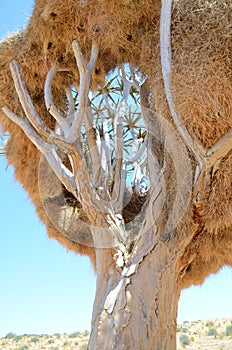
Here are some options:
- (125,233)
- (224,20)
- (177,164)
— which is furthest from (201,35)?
(125,233)

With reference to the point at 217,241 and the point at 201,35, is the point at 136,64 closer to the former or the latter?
the point at 201,35

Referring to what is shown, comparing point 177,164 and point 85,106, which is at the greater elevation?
point 85,106

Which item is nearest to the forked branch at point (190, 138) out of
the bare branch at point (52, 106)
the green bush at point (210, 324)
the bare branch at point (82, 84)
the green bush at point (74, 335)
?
the bare branch at point (82, 84)

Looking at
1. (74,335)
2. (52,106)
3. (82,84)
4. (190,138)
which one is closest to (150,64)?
(82,84)

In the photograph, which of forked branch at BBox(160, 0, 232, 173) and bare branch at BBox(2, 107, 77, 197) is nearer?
forked branch at BBox(160, 0, 232, 173)

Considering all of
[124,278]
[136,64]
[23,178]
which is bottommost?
[124,278]

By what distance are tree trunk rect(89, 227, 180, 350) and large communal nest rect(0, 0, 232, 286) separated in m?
0.56

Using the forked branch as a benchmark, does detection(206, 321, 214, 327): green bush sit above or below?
below

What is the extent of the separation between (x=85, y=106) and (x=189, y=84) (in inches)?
57.8

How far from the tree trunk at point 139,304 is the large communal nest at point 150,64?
Result: 56cm

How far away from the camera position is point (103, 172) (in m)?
6.19

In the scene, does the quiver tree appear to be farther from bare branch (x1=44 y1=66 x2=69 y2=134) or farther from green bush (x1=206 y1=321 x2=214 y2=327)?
green bush (x1=206 y1=321 x2=214 y2=327)

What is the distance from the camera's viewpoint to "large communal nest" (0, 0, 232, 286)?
5.00m

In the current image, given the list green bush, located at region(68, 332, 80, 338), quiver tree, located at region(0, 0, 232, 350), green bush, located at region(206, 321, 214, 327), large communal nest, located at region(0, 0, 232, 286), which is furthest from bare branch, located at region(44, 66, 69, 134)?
green bush, located at region(68, 332, 80, 338)
